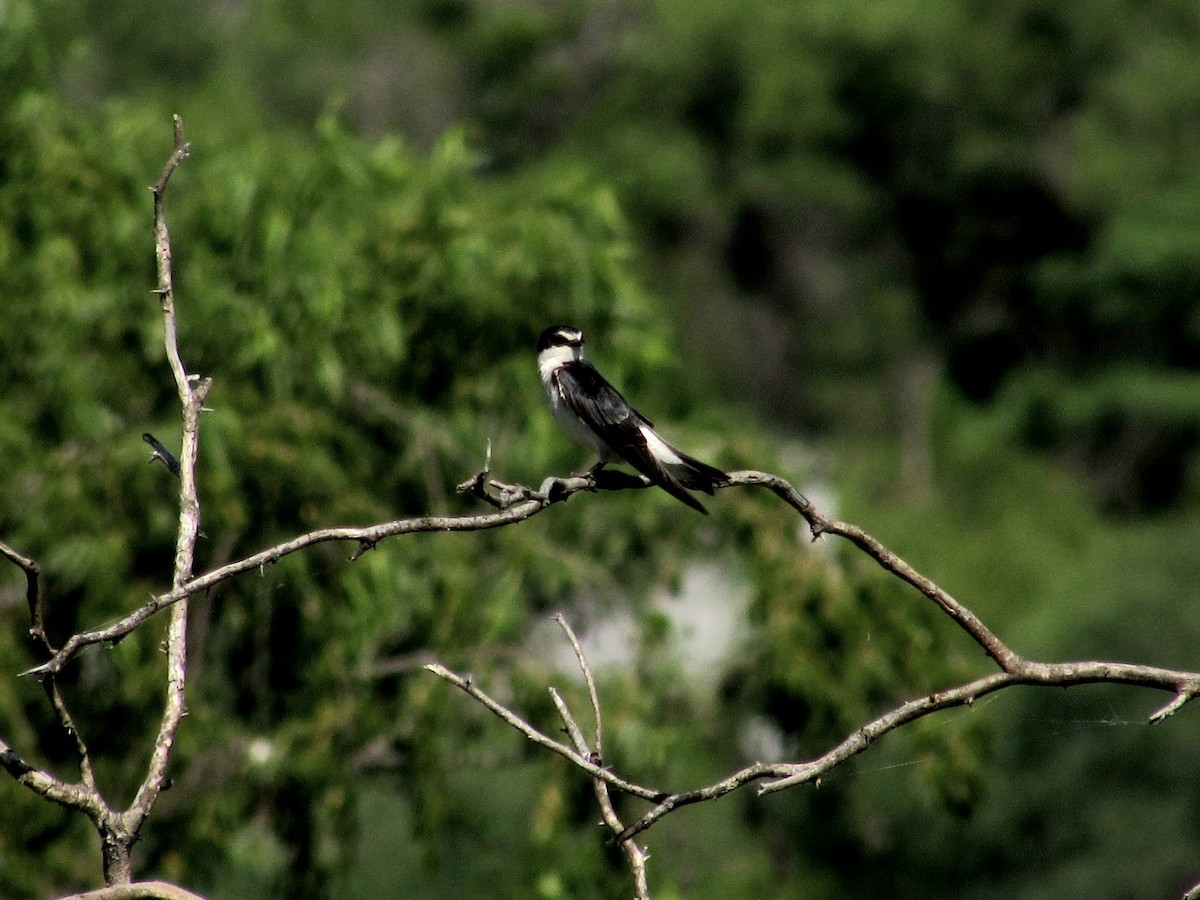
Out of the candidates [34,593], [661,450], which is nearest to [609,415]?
[661,450]

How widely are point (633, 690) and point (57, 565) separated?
2.09m

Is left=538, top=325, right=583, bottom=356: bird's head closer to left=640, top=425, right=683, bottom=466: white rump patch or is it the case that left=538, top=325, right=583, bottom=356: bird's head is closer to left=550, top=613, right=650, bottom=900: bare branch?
left=640, top=425, right=683, bottom=466: white rump patch

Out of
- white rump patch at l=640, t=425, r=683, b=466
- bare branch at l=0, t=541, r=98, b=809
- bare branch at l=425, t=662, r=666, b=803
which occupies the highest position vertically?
white rump patch at l=640, t=425, r=683, b=466

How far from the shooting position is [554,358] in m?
5.48

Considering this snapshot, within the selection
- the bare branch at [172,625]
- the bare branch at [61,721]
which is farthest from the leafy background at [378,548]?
the bare branch at [61,721]

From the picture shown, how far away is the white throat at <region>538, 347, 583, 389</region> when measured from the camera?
5.29 meters

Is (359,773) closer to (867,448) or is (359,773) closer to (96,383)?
(96,383)

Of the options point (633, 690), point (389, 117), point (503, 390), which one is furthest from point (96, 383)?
point (389, 117)

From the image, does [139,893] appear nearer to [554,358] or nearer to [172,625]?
[172,625]

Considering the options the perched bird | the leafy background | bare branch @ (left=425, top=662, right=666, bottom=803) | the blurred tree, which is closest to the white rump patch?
the perched bird

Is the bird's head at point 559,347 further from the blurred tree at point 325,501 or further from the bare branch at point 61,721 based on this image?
the bare branch at point 61,721

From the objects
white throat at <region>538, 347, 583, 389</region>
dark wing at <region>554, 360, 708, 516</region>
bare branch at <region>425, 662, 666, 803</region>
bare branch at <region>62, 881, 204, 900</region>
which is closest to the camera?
bare branch at <region>62, 881, 204, 900</region>

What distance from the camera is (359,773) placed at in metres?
6.77

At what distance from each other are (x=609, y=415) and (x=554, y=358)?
73cm
